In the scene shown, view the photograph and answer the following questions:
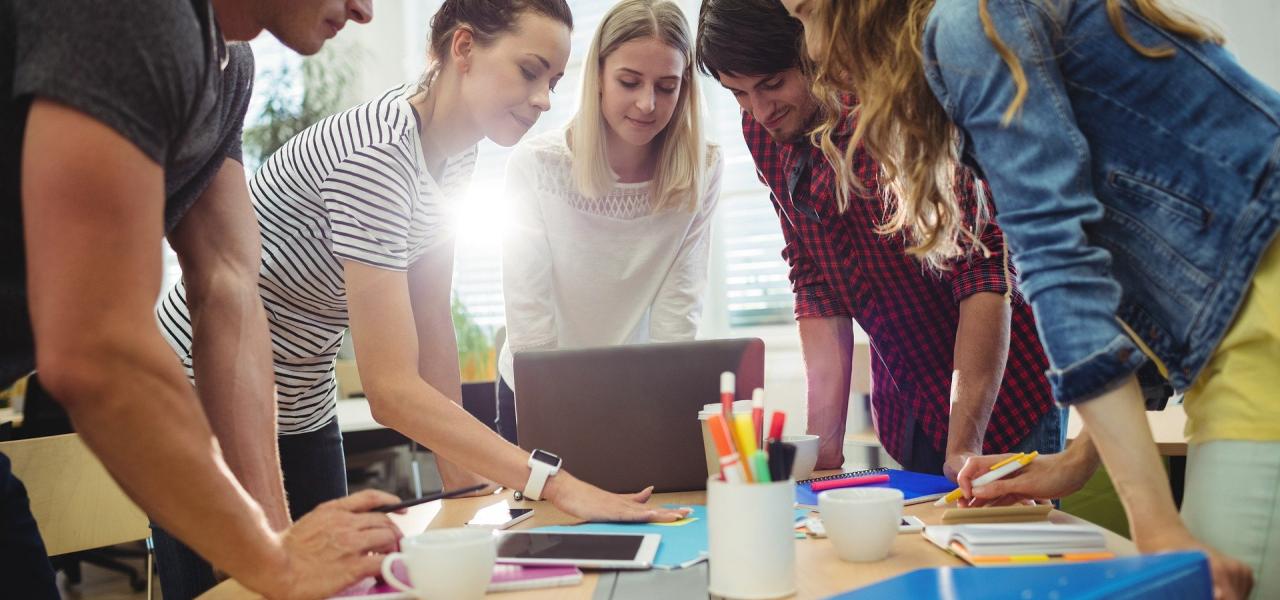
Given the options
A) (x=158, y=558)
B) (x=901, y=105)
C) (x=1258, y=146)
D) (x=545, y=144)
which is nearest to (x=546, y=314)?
(x=545, y=144)

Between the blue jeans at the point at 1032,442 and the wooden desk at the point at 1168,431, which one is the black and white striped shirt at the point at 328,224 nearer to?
the blue jeans at the point at 1032,442

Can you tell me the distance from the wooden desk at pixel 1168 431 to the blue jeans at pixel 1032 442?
0.18 ft

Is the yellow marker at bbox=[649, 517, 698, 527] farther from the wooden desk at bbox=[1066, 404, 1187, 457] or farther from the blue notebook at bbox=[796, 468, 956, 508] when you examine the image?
the wooden desk at bbox=[1066, 404, 1187, 457]

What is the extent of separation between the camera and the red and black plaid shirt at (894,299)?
181 centimetres

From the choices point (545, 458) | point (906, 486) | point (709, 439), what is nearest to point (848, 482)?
point (906, 486)

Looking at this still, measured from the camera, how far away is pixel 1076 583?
683 mm

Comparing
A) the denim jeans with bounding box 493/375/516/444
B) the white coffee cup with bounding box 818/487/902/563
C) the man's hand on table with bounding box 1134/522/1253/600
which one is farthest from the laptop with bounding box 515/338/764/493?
the denim jeans with bounding box 493/375/516/444

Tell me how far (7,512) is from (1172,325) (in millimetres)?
1274

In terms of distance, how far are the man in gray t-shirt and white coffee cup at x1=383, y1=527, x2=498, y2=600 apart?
72 mm

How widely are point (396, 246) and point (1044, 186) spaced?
36.8 inches

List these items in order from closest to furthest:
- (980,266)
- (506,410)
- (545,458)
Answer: (545,458) < (980,266) < (506,410)

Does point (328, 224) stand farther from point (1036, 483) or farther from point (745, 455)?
point (1036, 483)

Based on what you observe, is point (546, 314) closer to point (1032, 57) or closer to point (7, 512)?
point (7, 512)

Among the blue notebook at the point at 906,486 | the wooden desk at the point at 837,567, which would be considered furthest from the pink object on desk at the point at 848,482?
the wooden desk at the point at 837,567
